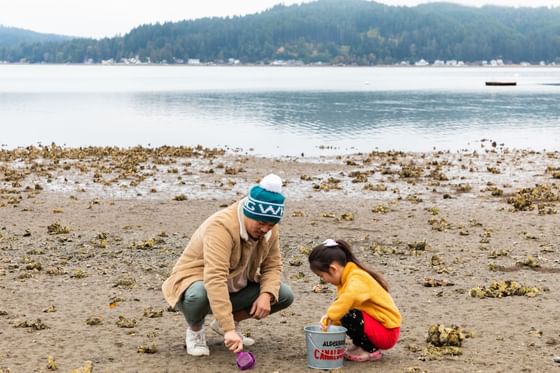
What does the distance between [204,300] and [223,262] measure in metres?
0.41

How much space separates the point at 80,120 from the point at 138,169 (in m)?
28.5

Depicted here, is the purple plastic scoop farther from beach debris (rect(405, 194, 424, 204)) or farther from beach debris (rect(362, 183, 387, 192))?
beach debris (rect(362, 183, 387, 192))

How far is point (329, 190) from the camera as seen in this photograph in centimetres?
1816

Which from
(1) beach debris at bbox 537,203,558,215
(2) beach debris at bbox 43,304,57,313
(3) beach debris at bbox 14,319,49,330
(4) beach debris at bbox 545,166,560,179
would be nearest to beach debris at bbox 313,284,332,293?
(2) beach debris at bbox 43,304,57,313

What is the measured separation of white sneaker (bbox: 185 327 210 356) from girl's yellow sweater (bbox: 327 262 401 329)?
115 cm

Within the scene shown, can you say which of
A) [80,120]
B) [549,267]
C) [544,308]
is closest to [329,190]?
[549,267]

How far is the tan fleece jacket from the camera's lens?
5980 millimetres

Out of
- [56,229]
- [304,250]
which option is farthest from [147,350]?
[56,229]

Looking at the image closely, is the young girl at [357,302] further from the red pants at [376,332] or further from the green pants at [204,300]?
the green pants at [204,300]

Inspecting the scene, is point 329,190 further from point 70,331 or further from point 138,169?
point 70,331

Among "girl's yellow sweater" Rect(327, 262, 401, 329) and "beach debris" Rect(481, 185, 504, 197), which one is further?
"beach debris" Rect(481, 185, 504, 197)

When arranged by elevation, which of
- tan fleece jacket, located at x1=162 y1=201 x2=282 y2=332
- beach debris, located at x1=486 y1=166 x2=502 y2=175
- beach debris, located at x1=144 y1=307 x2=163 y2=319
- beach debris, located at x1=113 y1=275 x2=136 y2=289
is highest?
tan fleece jacket, located at x1=162 y1=201 x2=282 y2=332

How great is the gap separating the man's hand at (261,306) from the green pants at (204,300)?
170 mm

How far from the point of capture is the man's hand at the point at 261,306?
20.7 feet
